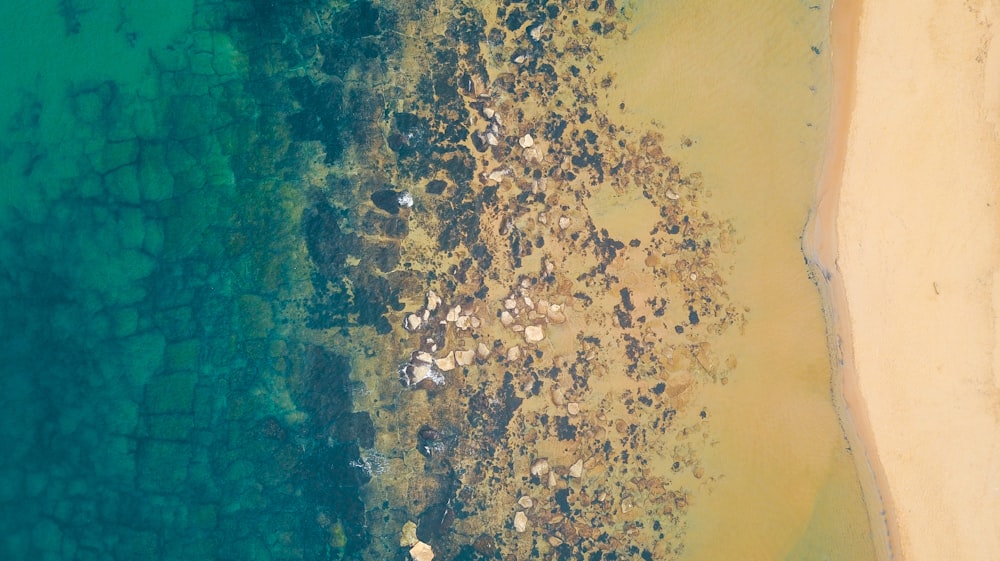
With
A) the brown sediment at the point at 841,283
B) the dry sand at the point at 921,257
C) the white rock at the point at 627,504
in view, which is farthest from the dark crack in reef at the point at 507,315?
the dry sand at the point at 921,257

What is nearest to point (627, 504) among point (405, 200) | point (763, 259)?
point (763, 259)

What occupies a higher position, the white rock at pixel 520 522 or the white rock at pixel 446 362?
the white rock at pixel 446 362

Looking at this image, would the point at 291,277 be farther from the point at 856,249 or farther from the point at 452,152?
the point at 856,249

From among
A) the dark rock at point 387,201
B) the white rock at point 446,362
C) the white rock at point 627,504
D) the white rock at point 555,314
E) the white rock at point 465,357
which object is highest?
the dark rock at point 387,201

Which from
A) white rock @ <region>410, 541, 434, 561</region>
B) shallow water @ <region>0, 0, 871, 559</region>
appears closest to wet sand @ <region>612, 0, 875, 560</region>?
shallow water @ <region>0, 0, 871, 559</region>

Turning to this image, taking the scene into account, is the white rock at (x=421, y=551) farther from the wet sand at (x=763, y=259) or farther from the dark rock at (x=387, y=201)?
the dark rock at (x=387, y=201)

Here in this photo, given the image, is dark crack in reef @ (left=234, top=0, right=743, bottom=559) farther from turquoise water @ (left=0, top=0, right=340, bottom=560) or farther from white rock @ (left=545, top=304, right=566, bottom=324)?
turquoise water @ (left=0, top=0, right=340, bottom=560)

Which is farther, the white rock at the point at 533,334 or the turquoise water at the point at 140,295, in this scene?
the turquoise water at the point at 140,295
